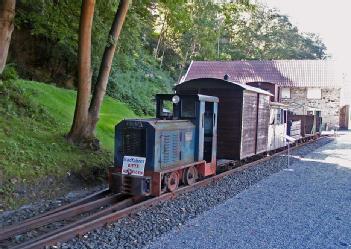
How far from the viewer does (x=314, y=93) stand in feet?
Answer: 131

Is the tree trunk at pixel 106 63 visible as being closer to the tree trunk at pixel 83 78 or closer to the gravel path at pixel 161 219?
the tree trunk at pixel 83 78

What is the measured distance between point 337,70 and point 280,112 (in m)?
25.2

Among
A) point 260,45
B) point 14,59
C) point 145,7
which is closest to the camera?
point 145,7

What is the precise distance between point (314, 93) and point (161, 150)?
34271mm

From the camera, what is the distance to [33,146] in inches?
410

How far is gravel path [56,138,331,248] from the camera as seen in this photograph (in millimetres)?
6250

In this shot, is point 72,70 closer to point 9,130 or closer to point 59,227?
point 9,130

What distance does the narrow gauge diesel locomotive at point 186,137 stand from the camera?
866 cm

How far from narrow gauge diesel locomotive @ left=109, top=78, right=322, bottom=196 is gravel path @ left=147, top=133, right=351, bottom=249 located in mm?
1429

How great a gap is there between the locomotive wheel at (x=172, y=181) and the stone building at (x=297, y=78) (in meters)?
29.6

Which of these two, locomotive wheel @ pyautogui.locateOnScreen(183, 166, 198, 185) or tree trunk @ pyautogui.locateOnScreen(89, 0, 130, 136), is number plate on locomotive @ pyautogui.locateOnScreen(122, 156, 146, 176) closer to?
locomotive wheel @ pyautogui.locateOnScreen(183, 166, 198, 185)

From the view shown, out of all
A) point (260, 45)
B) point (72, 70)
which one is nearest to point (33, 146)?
point (72, 70)

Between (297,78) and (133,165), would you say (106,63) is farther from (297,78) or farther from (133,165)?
(297,78)

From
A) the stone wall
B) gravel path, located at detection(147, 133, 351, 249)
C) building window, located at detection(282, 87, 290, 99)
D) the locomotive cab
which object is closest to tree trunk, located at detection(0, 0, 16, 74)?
the locomotive cab
